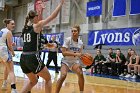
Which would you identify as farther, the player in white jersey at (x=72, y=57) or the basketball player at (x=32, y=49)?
the player in white jersey at (x=72, y=57)

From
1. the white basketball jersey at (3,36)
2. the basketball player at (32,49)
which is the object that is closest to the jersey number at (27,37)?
the basketball player at (32,49)

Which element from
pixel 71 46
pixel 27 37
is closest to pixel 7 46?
pixel 71 46

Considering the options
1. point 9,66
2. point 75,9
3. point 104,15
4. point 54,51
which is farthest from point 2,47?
point 75,9

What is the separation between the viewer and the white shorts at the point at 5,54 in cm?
772

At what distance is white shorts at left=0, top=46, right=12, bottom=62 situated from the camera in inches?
304

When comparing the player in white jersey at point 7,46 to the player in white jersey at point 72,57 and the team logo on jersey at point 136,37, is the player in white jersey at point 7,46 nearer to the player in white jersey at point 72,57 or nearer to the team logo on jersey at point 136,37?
the player in white jersey at point 72,57

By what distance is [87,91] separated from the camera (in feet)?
28.0

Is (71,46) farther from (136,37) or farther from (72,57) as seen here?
(136,37)

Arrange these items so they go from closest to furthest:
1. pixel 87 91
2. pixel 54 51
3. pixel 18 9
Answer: pixel 87 91
pixel 54 51
pixel 18 9

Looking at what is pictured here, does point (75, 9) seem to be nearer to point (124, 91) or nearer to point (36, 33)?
point (124, 91)

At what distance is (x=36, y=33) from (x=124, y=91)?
448 centimetres

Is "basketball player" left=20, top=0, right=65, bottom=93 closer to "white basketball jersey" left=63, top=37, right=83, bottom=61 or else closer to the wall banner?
"white basketball jersey" left=63, top=37, right=83, bottom=61

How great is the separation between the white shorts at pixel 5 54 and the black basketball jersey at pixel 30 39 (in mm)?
2403

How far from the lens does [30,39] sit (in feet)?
17.6
